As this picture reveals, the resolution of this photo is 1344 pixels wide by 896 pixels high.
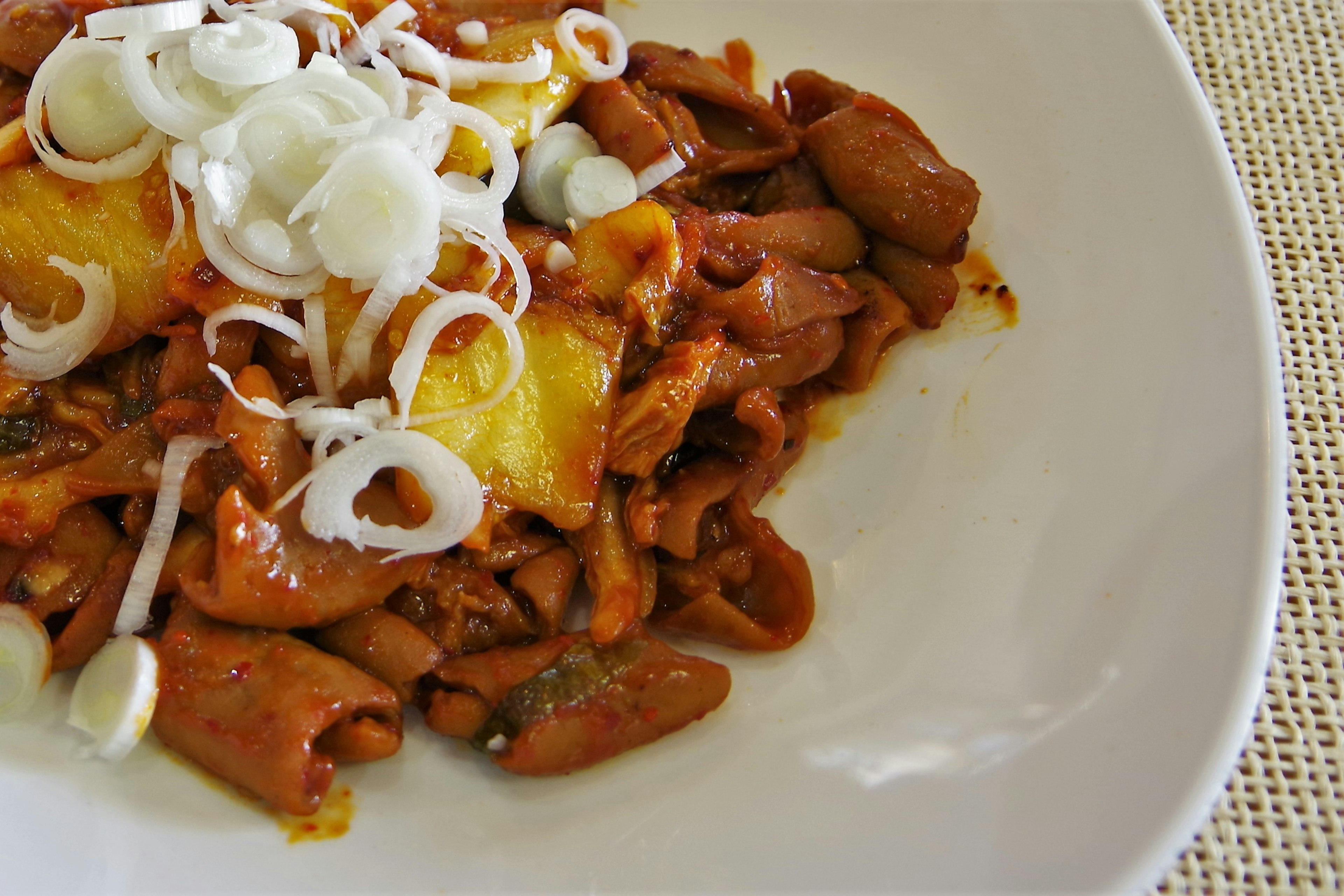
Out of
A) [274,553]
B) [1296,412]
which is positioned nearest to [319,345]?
[274,553]

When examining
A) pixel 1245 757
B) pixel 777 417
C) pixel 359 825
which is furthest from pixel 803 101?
pixel 359 825

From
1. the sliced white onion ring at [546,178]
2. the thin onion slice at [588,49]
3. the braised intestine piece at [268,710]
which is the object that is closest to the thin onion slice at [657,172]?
the sliced white onion ring at [546,178]

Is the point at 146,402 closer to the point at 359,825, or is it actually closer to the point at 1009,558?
the point at 359,825

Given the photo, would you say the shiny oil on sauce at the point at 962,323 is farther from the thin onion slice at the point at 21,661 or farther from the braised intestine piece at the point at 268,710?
the thin onion slice at the point at 21,661

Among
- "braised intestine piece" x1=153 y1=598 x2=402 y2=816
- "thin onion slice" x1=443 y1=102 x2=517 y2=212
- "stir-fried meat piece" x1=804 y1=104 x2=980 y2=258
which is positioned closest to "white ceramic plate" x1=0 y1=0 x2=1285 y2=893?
"braised intestine piece" x1=153 y1=598 x2=402 y2=816

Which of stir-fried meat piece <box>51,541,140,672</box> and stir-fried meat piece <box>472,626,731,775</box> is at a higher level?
stir-fried meat piece <box>472,626,731,775</box>

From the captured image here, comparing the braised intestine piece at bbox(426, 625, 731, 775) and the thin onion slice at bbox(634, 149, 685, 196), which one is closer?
the braised intestine piece at bbox(426, 625, 731, 775)

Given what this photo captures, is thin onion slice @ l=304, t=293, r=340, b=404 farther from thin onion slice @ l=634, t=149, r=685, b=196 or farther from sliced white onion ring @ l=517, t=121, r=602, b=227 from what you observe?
thin onion slice @ l=634, t=149, r=685, b=196
